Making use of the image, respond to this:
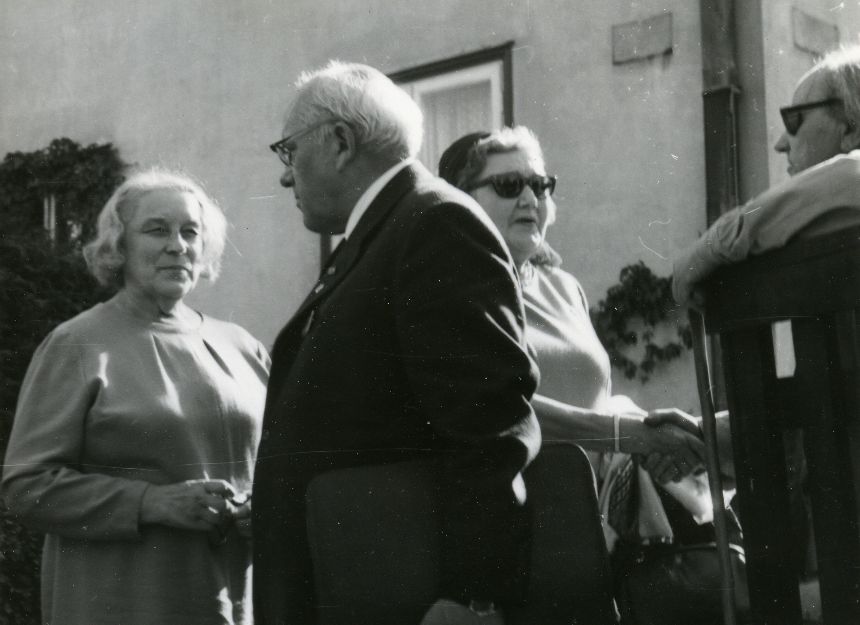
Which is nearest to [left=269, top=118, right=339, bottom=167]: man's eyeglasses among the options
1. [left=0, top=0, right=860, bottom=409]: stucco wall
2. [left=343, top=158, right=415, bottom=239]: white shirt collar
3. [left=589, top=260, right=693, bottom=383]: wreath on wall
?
[left=343, top=158, right=415, bottom=239]: white shirt collar

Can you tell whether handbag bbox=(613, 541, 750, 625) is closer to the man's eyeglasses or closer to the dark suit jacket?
the dark suit jacket

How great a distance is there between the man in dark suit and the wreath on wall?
3.53 m

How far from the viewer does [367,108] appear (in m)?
2.39

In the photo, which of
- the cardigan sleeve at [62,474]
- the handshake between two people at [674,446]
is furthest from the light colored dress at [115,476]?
the handshake between two people at [674,446]

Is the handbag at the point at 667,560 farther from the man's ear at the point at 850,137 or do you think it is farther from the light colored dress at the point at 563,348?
the man's ear at the point at 850,137

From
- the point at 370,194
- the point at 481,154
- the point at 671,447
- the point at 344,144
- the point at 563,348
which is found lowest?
the point at 671,447

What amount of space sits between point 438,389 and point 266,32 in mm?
6413

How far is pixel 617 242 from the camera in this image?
5.80m

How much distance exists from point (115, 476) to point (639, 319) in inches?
141

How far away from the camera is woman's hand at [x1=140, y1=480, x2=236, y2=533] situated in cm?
276

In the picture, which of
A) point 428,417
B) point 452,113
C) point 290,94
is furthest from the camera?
point 290,94

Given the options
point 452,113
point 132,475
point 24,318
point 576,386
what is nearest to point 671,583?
point 576,386

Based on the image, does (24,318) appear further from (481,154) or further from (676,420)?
(676,420)

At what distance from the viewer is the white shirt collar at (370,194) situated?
2325mm
